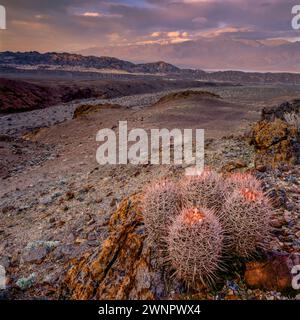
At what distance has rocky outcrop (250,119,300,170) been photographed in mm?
6570

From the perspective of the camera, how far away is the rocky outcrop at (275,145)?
21.6 ft

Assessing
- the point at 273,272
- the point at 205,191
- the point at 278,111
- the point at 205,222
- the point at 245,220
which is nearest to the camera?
the point at 205,222

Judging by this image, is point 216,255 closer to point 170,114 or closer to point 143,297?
point 143,297

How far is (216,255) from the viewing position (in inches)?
124

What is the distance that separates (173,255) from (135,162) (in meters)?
5.81

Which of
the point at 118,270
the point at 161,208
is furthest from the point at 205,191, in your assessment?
the point at 118,270

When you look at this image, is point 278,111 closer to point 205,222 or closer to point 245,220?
point 245,220

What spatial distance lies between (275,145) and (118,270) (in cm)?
429

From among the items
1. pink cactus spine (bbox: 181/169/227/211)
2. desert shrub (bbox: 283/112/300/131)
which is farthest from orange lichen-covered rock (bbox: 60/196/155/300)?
desert shrub (bbox: 283/112/300/131)

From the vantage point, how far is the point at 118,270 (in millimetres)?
3967

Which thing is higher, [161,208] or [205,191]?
[205,191]

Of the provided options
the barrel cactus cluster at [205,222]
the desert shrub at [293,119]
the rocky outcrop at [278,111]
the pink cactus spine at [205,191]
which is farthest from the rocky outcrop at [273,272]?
the rocky outcrop at [278,111]

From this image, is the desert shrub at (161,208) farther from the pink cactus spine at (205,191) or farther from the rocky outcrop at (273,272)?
the rocky outcrop at (273,272)
